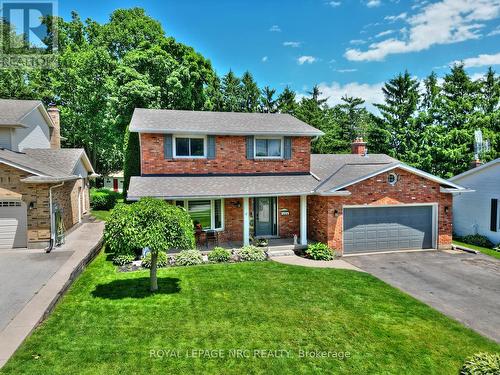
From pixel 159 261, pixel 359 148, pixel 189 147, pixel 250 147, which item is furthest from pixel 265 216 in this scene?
pixel 359 148

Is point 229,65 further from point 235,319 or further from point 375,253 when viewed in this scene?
point 235,319

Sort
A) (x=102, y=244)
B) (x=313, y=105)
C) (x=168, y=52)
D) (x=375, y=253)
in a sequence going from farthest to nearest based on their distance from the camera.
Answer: (x=313, y=105) < (x=168, y=52) < (x=102, y=244) < (x=375, y=253)

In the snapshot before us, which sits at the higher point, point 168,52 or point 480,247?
point 168,52

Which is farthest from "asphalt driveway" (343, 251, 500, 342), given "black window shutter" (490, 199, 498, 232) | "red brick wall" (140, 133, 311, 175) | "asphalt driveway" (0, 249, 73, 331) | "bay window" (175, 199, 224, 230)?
"asphalt driveway" (0, 249, 73, 331)

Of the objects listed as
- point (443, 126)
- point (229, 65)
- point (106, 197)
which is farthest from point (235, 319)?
point (229, 65)

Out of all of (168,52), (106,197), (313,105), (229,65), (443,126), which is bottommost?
(106,197)

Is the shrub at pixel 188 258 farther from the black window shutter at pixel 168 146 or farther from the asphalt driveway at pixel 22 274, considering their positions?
the black window shutter at pixel 168 146

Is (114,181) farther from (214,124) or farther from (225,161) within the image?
(225,161)

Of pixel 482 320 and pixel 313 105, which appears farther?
pixel 313 105
